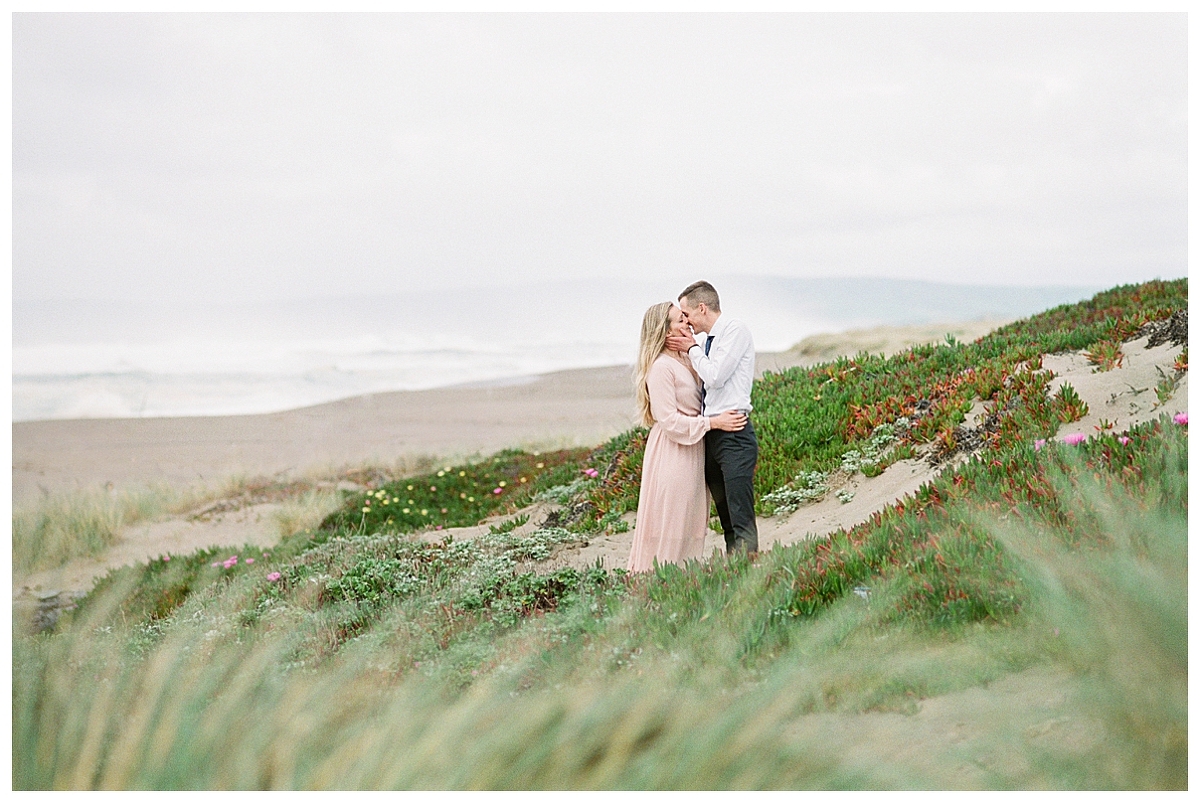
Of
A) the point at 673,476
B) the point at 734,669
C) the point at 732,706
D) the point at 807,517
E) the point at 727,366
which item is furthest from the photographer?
the point at 807,517

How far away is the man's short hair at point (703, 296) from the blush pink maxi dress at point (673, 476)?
0.45m

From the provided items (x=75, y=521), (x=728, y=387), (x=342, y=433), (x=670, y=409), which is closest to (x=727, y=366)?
(x=728, y=387)

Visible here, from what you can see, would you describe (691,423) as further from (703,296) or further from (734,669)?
(734,669)

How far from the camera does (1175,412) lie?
7.22 metres

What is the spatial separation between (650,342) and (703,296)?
0.50 metres

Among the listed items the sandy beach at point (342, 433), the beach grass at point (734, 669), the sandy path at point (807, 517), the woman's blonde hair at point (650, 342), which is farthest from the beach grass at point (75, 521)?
the woman's blonde hair at point (650, 342)

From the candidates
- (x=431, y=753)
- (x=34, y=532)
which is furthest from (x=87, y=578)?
(x=431, y=753)

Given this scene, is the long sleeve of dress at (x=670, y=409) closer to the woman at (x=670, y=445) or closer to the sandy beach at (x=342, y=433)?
the woman at (x=670, y=445)

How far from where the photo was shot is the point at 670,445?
6.83 metres

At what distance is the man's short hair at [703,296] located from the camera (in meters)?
6.75

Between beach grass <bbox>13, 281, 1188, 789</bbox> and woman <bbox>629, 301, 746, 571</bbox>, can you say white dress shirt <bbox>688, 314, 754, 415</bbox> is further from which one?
beach grass <bbox>13, 281, 1188, 789</bbox>

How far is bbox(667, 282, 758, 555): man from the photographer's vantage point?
651cm

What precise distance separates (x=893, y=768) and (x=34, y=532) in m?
13.4

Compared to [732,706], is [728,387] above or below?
above
